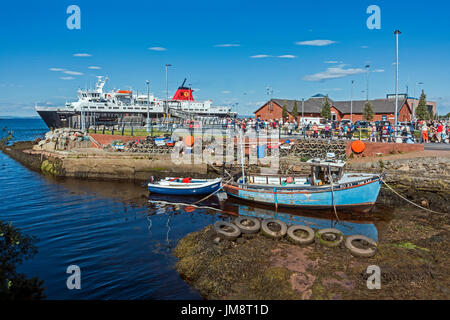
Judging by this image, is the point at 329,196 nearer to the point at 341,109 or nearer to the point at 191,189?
the point at 191,189

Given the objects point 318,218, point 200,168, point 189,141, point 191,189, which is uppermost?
point 189,141

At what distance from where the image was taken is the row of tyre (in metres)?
12.0

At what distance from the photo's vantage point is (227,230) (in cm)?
1352

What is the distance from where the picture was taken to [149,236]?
1546 cm

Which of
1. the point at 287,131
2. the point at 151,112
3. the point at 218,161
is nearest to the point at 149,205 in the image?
the point at 218,161

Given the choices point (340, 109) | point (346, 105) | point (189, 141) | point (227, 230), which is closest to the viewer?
point (227, 230)

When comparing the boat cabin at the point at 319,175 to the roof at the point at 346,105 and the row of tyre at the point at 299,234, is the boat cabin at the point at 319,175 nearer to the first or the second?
the row of tyre at the point at 299,234

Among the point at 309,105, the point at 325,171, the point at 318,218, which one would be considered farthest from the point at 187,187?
the point at 309,105

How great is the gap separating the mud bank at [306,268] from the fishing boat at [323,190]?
4.56 meters

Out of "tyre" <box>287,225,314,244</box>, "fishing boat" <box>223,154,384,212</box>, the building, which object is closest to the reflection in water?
"fishing boat" <box>223,154,384,212</box>

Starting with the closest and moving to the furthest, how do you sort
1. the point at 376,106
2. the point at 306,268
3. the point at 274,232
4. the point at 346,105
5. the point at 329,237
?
the point at 306,268 < the point at 329,237 < the point at 274,232 < the point at 376,106 < the point at 346,105

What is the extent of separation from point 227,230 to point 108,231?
6.59 m
